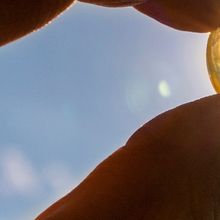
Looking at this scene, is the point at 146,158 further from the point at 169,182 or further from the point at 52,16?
the point at 52,16

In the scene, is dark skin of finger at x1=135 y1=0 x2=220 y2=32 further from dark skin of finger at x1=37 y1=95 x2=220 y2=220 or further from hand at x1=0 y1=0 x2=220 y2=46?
dark skin of finger at x1=37 y1=95 x2=220 y2=220

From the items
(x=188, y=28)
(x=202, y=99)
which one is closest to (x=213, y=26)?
(x=188, y=28)

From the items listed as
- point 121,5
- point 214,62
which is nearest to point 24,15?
point 121,5

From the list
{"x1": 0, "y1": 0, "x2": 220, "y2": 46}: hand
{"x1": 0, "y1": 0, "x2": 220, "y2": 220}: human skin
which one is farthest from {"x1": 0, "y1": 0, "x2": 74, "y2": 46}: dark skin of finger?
{"x1": 0, "y1": 0, "x2": 220, "y2": 220}: human skin

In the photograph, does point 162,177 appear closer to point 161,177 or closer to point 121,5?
point 161,177

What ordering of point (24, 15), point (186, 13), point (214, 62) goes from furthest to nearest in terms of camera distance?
point (214, 62)
point (186, 13)
point (24, 15)

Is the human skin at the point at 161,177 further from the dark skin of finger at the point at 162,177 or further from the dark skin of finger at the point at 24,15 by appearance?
the dark skin of finger at the point at 24,15
